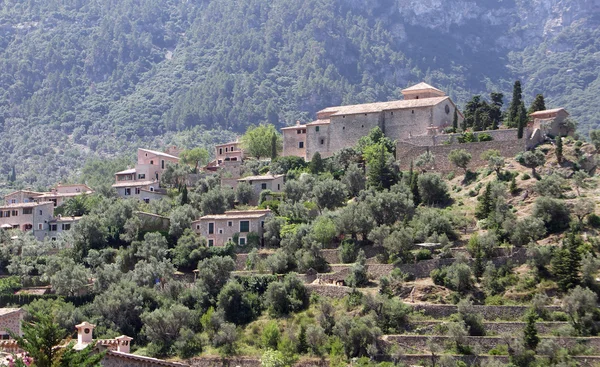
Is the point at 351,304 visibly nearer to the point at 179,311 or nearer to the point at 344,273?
the point at 344,273

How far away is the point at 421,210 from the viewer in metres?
82.4

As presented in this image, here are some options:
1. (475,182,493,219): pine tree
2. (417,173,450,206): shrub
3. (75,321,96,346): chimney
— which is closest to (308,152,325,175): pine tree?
(417,173,450,206): shrub

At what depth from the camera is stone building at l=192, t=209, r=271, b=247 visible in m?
85.6

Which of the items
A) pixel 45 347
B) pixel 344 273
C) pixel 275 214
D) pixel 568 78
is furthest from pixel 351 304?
pixel 568 78

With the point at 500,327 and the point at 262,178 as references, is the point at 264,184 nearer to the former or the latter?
the point at 262,178

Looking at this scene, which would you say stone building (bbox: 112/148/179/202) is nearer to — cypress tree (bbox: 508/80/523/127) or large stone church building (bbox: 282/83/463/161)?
large stone church building (bbox: 282/83/463/161)

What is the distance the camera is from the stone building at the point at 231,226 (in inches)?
3369

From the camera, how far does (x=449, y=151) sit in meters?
90.7

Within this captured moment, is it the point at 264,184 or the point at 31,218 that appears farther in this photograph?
the point at 31,218

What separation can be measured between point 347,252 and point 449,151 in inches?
633

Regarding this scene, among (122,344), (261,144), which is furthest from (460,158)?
(122,344)

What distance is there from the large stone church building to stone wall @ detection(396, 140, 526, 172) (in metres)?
3.13

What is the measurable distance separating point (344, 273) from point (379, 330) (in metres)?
9.34

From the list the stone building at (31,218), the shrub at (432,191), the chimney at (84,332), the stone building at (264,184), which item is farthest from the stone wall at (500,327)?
the stone building at (31,218)
